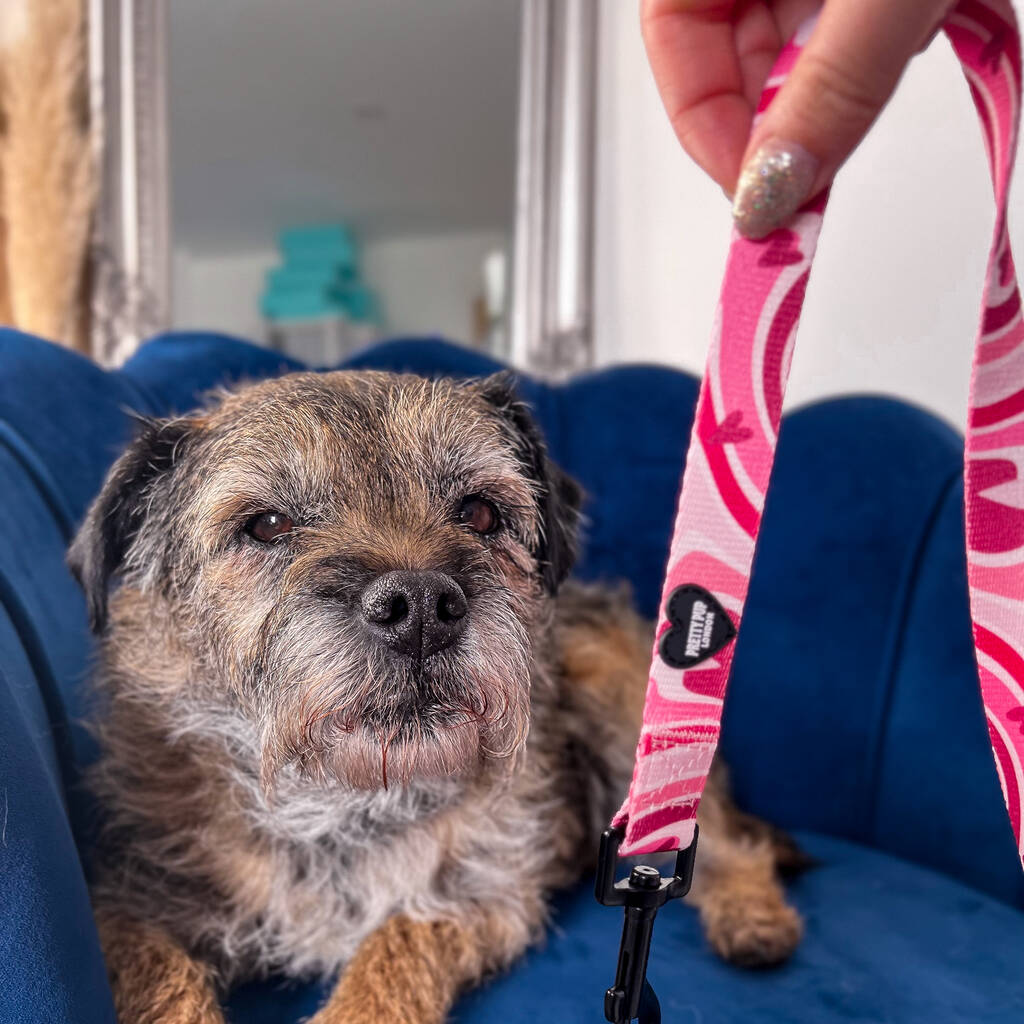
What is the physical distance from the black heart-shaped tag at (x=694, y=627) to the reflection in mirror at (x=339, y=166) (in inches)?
86.9

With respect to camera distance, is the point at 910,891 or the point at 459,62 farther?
the point at 459,62

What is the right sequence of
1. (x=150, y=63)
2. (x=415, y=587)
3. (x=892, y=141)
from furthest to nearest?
1. (x=150, y=63)
2. (x=892, y=141)
3. (x=415, y=587)

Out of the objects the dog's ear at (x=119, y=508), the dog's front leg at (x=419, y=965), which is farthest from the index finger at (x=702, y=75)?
the dog's front leg at (x=419, y=965)

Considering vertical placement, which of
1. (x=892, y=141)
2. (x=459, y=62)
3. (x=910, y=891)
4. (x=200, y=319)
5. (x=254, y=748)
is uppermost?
(x=459, y=62)

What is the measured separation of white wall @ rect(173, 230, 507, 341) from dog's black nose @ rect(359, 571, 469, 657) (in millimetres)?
2105

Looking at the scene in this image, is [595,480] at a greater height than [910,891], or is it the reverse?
[595,480]

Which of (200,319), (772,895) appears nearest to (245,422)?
(772,895)

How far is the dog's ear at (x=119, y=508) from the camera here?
1286mm

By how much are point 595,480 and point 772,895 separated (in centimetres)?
113

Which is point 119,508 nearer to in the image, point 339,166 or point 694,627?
point 694,627

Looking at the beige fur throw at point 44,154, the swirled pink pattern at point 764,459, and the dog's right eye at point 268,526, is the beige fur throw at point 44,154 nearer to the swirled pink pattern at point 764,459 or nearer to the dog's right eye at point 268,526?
the dog's right eye at point 268,526

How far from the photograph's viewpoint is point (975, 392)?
89cm

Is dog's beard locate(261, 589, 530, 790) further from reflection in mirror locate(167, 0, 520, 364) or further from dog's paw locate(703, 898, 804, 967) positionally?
reflection in mirror locate(167, 0, 520, 364)

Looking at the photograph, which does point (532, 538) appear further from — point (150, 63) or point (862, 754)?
point (150, 63)
